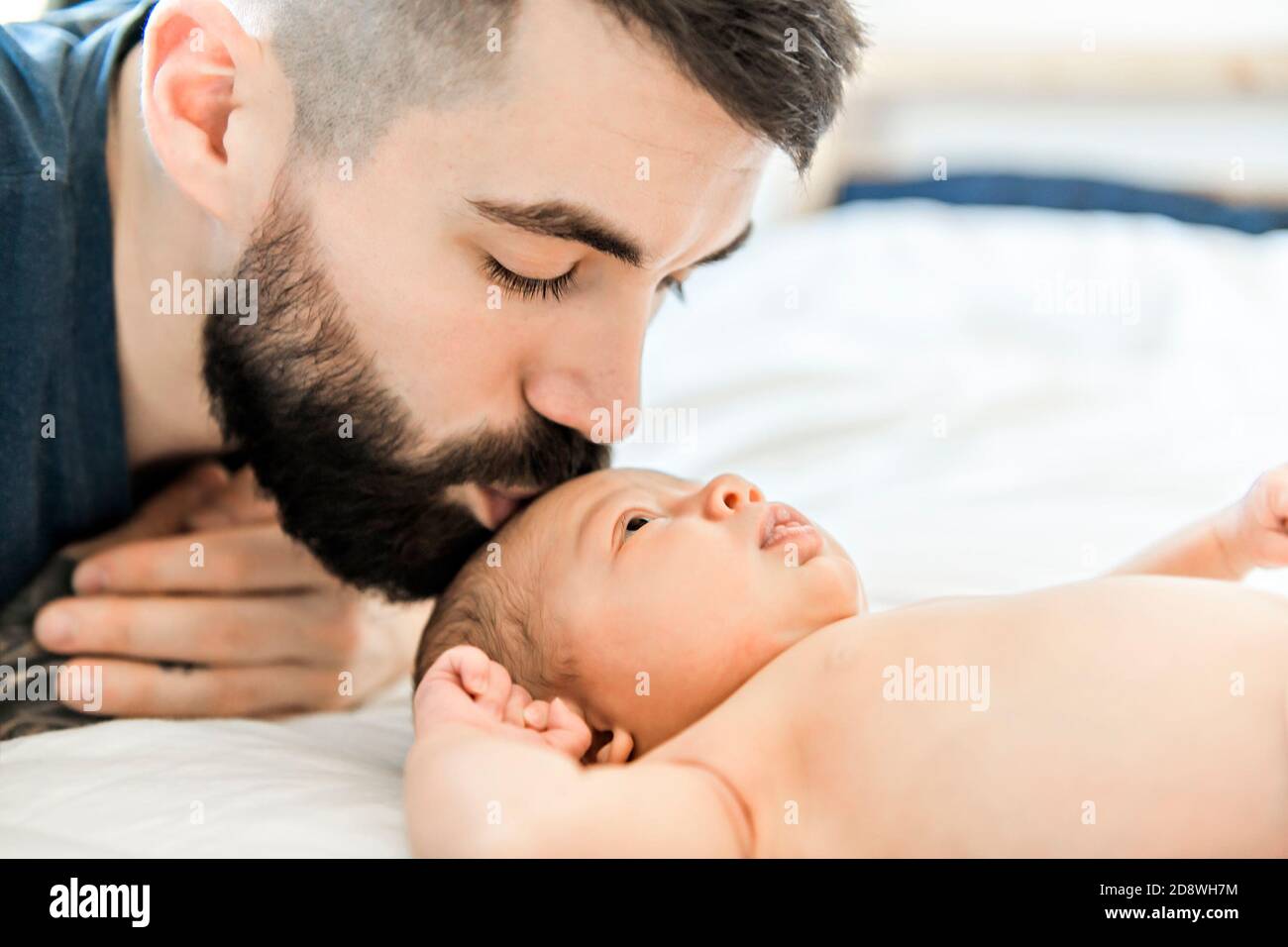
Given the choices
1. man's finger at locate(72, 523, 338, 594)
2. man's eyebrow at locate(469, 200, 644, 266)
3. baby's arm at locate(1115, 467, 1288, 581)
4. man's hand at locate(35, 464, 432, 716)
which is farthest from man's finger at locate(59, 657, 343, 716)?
baby's arm at locate(1115, 467, 1288, 581)

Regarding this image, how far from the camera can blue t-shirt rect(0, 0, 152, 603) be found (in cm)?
143

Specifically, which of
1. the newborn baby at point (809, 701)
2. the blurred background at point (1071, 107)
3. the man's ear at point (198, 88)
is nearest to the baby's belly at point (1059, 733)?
the newborn baby at point (809, 701)

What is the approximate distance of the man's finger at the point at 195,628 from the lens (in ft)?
4.86

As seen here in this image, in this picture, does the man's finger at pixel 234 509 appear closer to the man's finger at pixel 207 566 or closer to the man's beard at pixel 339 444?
the man's finger at pixel 207 566

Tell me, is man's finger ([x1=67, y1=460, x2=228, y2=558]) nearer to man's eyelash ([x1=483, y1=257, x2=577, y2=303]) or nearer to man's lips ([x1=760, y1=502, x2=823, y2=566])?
man's eyelash ([x1=483, y1=257, x2=577, y2=303])

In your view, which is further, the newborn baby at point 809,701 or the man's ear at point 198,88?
the man's ear at point 198,88

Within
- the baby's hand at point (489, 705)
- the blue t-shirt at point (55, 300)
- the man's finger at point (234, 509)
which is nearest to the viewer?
the baby's hand at point (489, 705)

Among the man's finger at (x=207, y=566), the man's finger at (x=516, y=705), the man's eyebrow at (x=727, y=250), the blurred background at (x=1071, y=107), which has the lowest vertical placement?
the man's finger at (x=516, y=705)

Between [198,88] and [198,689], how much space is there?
0.68 meters

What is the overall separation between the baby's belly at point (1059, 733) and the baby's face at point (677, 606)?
103mm

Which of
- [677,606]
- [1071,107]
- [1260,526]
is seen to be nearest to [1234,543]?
[1260,526]

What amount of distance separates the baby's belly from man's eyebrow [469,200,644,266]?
0.45 m

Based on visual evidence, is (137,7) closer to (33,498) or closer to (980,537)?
(33,498)
